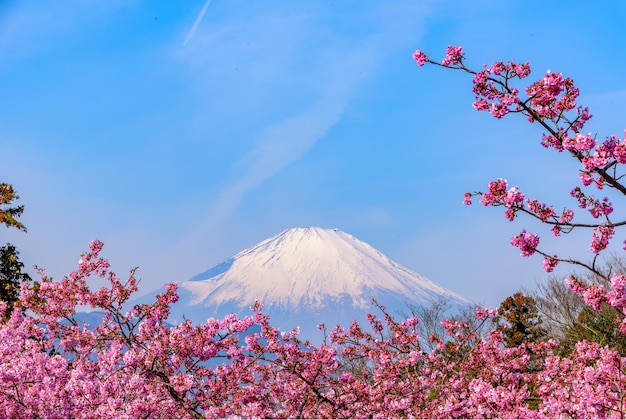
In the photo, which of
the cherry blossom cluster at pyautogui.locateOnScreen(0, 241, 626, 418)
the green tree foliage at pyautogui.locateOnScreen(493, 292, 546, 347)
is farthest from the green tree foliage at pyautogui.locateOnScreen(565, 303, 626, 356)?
the cherry blossom cluster at pyautogui.locateOnScreen(0, 241, 626, 418)

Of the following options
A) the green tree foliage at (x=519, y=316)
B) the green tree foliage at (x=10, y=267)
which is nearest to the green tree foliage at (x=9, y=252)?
the green tree foliage at (x=10, y=267)

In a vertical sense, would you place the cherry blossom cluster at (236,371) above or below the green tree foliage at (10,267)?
below

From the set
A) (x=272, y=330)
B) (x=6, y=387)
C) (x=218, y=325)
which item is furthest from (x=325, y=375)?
(x=6, y=387)

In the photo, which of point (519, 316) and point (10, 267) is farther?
point (519, 316)

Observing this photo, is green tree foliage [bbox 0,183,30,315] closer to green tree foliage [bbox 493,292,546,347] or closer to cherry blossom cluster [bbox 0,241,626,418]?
cherry blossom cluster [bbox 0,241,626,418]

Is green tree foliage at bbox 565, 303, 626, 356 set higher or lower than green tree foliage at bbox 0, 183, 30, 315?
lower

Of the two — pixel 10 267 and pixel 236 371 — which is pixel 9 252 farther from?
pixel 236 371

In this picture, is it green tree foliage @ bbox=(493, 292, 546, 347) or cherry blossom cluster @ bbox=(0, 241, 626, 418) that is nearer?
cherry blossom cluster @ bbox=(0, 241, 626, 418)

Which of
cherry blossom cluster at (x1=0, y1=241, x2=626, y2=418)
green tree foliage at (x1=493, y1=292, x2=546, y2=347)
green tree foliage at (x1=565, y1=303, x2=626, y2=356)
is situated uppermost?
green tree foliage at (x1=493, y1=292, x2=546, y2=347)

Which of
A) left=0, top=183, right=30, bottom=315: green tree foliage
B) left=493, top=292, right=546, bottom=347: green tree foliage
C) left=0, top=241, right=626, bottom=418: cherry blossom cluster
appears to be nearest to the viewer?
left=0, top=241, right=626, bottom=418: cherry blossom cluster

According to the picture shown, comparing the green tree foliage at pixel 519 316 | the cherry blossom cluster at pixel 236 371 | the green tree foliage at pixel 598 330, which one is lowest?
the cherry blossom cluster at pixel 236 371

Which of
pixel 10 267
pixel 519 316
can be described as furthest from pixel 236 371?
pixel 519 316

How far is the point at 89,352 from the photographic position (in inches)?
367

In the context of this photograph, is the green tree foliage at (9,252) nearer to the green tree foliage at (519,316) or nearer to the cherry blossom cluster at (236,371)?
the cherry blossom cluster at (236,371)
